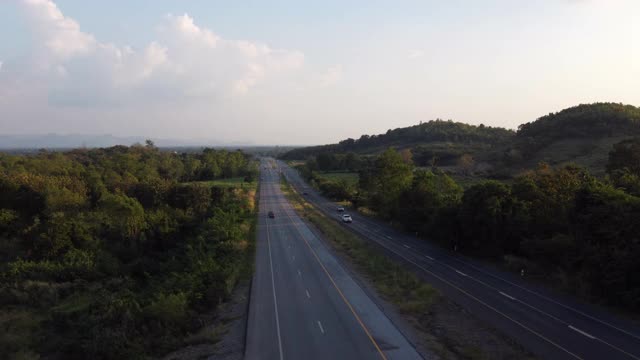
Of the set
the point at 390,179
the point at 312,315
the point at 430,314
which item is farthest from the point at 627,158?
the point at 312,315

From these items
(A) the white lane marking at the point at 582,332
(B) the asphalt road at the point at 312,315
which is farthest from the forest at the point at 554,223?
(B) the asphalt road at the point at 312,315

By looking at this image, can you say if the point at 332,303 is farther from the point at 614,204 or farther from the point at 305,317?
the point at 614,204

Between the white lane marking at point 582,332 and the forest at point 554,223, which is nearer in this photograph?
the white lane marking at point 582,332

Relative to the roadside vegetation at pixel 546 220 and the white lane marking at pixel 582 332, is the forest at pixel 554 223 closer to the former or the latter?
the roadside vegetation at pixel 546 220

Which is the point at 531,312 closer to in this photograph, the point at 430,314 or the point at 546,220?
the point at 430,314

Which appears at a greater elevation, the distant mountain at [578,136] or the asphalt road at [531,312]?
the distant mountain at [578,136]

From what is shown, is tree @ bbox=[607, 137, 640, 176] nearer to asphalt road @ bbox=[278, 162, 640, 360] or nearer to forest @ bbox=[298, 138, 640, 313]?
forest @ bbox=[298, 138, 640, 313]

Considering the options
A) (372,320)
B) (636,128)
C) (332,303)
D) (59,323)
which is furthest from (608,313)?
(636,128)
